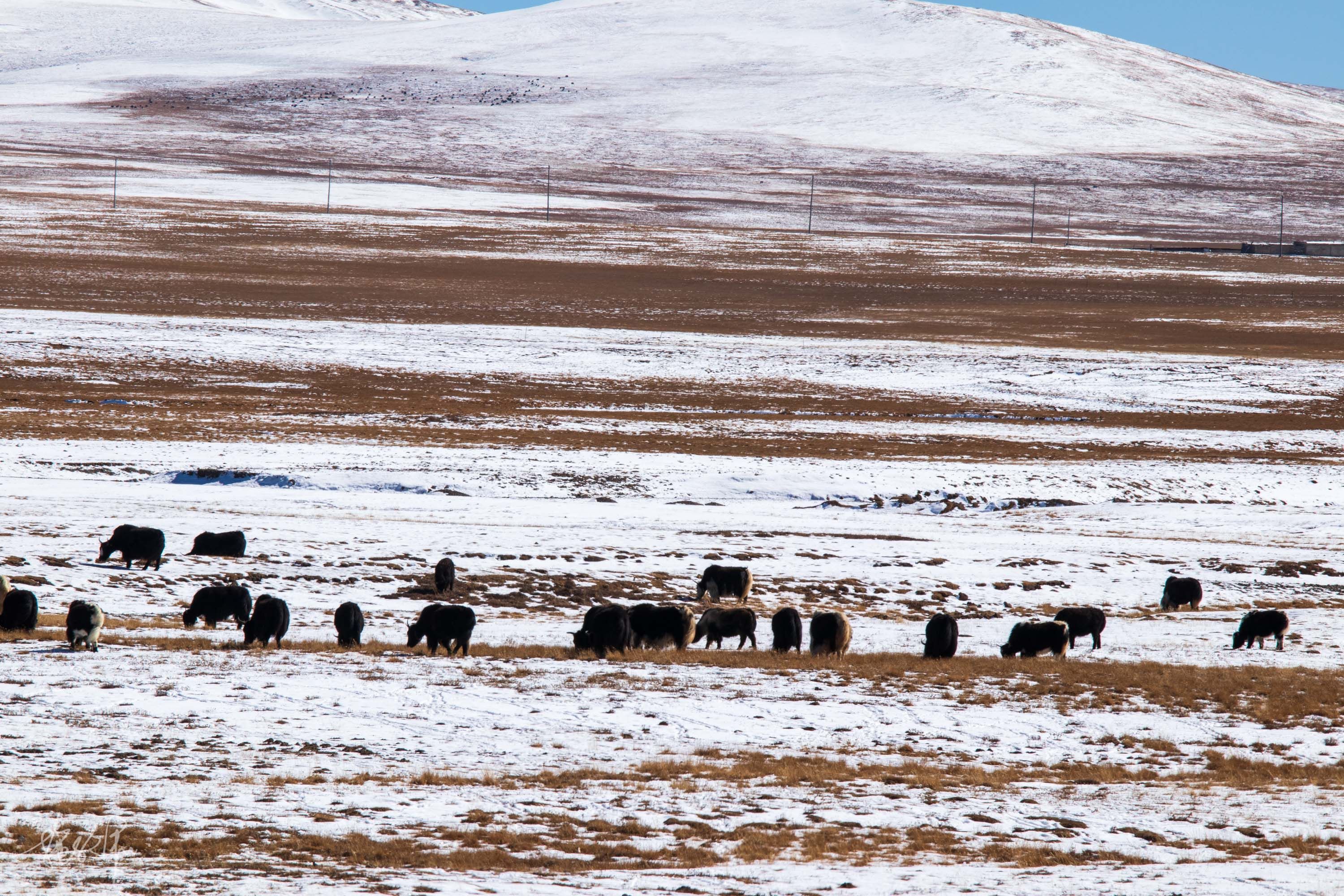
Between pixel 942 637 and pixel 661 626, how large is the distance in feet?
12.8

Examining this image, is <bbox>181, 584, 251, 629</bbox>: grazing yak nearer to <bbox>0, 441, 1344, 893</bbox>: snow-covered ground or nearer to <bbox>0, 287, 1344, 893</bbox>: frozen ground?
<bbox>0, 441, 1344, 893</bbox>: snow-covered ground

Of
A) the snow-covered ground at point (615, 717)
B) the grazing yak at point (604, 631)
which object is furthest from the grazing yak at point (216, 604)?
the grazing yak at point (604, 631)

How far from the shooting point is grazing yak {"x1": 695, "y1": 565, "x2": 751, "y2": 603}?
21.1 meters

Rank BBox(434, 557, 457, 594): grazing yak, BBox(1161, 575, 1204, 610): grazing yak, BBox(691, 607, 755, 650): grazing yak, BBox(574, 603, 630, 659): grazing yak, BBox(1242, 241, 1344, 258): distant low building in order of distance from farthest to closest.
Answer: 1. BBox(1242, 241, 1344, 258): distant low building
2. BBox(1161, 575, 1204, 610): grazing yak
3. BBox(434, 557, 457, 594): grazing yak
4. BBox(691, 607, 755, 650): grazing yak
5. BBox(574, 603, 630, 659): grazing yak

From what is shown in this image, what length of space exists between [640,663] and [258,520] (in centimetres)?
1086

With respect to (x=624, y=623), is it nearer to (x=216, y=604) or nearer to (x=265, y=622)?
(x=265, y=622)

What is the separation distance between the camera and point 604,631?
57.3 ft

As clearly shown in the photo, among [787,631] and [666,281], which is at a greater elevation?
[666,281]

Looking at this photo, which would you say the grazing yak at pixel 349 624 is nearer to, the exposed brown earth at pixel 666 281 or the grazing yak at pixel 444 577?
the grazing yak at pixel 444 577

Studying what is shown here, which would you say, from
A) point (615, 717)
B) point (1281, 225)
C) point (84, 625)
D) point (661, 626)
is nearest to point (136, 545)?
point (84, 625)

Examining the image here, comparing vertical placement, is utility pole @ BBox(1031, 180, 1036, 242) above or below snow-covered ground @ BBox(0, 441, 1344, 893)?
above

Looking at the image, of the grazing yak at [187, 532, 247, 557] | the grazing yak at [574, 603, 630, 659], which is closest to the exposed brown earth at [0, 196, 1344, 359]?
the grazing yak at [187, 532, 247, 557]

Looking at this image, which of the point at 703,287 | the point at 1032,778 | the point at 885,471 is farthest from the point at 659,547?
the point at 703,287

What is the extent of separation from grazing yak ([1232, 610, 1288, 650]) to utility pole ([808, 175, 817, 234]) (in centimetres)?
9801
